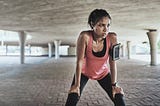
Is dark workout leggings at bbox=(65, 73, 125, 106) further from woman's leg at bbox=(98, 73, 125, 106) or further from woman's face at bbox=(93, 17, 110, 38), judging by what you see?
woman's face at bbox=(93, 17, 110, 38)

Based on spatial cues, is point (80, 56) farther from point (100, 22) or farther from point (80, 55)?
point (100, 22)

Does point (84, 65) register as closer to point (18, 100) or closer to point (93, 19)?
point (93, 19)

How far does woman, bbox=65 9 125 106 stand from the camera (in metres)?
3.46

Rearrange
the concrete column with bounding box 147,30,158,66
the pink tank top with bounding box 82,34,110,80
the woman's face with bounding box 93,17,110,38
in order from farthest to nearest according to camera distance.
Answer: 1. the concrete column with bounding box 147,30,158,66
2. the pink tank top with bounding box 82,34,110,80
3. the woman's face with bounding box 93,17,110,38

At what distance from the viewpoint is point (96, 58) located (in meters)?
3.64

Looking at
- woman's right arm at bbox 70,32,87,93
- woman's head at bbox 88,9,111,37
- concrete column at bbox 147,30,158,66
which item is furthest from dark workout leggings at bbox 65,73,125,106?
concrete column at bbox 147,30,158,66

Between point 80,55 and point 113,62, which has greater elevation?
point 80,55

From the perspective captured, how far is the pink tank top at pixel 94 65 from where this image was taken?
3.63 meters

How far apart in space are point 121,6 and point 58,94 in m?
7.50

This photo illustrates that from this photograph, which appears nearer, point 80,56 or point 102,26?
point 102,26

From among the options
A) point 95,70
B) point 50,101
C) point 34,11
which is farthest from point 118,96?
point 34,11

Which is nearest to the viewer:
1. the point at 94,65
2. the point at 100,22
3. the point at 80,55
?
the point at 100,22

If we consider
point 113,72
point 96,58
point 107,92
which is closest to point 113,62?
point 113,72

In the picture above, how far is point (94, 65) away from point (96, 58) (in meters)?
0.11
